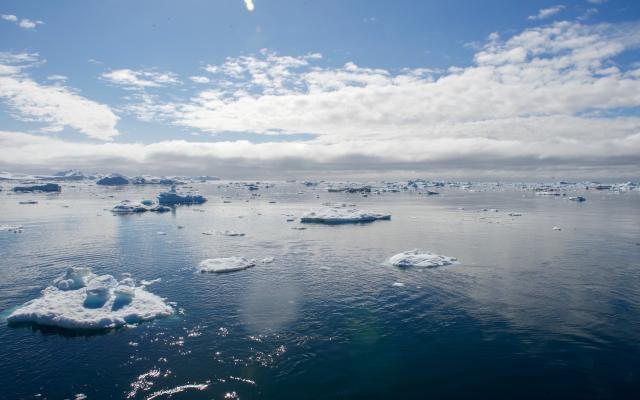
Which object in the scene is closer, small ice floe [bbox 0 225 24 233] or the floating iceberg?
small ice floe [bbox 0 225 24 233]

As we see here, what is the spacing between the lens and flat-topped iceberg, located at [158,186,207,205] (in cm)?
9956

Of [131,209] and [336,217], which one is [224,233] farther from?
[131,209]

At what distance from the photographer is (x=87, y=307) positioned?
22.8 meters

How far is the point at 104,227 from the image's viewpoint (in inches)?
2282

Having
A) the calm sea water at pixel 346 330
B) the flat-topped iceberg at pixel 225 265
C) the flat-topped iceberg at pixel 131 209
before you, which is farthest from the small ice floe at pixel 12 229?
the flat-topped iceberg at pixel 225 265

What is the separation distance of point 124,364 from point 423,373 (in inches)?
513

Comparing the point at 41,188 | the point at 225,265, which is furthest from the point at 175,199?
the point at 41,188

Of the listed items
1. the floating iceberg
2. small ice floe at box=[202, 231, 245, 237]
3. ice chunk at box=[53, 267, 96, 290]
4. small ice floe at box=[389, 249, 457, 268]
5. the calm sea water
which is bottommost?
the calm sea water

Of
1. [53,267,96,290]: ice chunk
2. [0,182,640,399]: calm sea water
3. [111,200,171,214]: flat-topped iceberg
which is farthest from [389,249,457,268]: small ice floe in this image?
[111,200,171,214]: flat-topped iceberg

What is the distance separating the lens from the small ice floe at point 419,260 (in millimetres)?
33812

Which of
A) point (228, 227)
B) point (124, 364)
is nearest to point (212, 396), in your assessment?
point (124, 364)

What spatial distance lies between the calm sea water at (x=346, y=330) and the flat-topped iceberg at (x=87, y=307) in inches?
29.9

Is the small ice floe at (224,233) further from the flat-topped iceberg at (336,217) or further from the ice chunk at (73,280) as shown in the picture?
the ice chunk at (73,280)

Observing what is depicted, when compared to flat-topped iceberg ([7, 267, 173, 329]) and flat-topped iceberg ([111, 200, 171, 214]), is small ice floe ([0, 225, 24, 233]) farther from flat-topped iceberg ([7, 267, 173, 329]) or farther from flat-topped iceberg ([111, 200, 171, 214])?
flat-topped iceberg ([7, 267, 173, 329])
